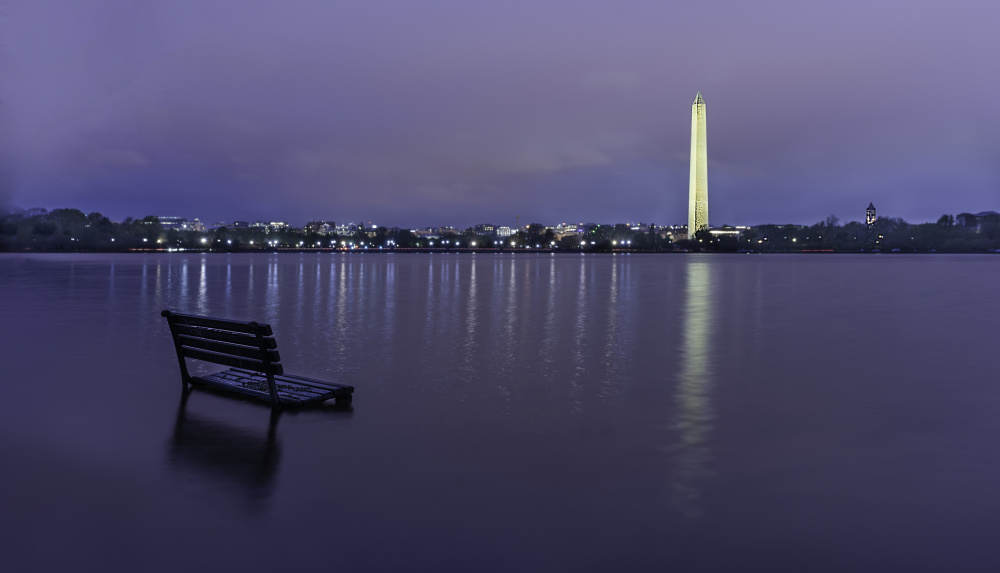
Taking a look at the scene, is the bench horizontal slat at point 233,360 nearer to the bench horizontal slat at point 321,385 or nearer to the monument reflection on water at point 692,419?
the bench horizontal slat at point 321,385

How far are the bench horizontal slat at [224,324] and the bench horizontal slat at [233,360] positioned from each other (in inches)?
14.4

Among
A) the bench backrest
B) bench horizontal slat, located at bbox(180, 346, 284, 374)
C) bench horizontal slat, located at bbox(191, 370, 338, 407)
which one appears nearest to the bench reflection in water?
bench horizontal slat, located at bbox(191, 370, 338, 407)

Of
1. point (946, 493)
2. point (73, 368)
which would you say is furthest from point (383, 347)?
point (946, 493)

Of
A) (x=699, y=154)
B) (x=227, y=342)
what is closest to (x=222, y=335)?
(x=227, y=342)

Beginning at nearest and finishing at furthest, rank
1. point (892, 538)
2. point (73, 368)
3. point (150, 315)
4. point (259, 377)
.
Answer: point (892, 538) → point (259, 377) → point (73, 368) → point (150, 315)

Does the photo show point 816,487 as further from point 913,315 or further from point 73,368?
point 913,315

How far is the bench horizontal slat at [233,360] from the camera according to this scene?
30.8 feet

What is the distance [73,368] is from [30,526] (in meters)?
8.02

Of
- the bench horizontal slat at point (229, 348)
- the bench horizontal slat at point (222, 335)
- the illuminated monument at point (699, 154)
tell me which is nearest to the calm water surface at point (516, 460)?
the bench horizontal slat at point (229, 348)

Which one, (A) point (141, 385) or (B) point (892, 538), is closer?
(B) point (892, 538)

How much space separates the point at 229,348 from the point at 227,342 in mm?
88

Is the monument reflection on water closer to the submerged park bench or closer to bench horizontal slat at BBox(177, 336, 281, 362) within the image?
the submerged park bench

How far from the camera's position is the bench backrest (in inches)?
366

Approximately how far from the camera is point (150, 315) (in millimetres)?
22406
